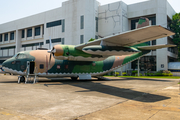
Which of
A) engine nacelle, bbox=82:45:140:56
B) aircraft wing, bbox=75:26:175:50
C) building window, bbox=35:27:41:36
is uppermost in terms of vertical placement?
building window, bbox=35:27:41:36

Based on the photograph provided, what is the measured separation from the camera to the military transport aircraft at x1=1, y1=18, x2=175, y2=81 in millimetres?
15792

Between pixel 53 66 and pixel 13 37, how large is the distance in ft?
175

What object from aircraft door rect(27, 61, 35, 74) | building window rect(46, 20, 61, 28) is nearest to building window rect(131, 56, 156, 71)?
building window rect(46, 20, 61, 28)

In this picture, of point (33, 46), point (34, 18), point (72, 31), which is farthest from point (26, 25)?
point (72, 31)

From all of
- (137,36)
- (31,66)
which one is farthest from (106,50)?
(31,66)

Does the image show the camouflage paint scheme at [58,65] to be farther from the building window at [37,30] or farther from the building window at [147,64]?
the building window at [37,30]

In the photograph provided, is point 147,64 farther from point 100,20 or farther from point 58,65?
point 58,65

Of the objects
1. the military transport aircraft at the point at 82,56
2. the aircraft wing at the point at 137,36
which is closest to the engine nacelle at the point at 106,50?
the military transport aircraft at the point at 82,56

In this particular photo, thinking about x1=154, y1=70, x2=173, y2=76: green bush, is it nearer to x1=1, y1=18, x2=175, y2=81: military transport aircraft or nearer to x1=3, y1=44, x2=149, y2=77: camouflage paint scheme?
x1=1, y1=18, x2=175, y2=81: military transport aircraft

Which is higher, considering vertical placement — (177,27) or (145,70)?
(177,27)

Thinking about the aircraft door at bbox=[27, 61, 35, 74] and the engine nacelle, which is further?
the aircraft door at bbox=[27, 61, 35, 74]

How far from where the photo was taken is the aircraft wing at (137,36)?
42.3ft

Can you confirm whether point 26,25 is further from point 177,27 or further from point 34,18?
point 177,27

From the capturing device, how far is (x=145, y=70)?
137ft
